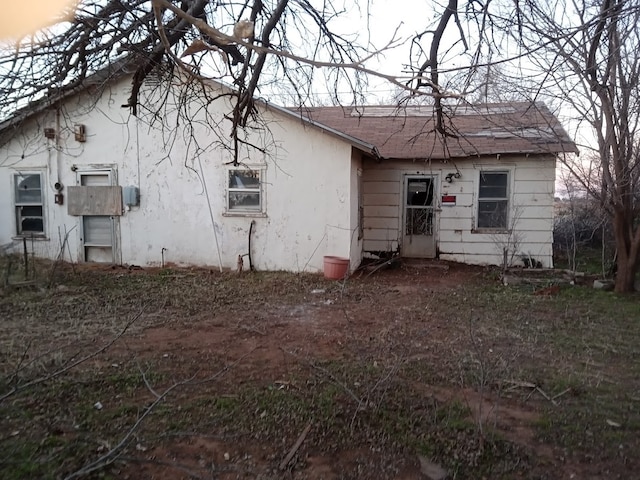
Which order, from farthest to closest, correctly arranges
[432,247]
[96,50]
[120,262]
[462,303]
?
1. [432,247]
2. [120,262]
3. [462,303]
4. [96,50]

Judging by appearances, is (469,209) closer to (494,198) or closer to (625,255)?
(494,198)

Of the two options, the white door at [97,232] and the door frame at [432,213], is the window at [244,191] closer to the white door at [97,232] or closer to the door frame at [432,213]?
the white door at [97,232]

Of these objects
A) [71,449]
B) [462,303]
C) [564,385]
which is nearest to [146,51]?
[71,449]

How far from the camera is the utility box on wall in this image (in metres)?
9.81

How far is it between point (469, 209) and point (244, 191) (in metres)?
5.15

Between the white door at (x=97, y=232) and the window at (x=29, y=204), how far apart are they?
3.60ft

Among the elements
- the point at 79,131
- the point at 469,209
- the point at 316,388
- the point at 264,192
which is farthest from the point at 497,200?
the point at 79,131

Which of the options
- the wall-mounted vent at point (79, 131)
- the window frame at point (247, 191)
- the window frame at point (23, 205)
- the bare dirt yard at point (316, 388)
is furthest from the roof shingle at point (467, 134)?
the window frame at point (23, 205)

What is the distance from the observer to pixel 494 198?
10414 millimetres

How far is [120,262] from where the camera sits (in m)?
10.1

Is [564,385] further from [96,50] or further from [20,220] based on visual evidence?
[20,220]

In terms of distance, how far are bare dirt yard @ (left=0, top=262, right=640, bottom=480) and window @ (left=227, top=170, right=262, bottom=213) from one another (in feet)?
9.10

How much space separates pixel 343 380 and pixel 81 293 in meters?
5.34

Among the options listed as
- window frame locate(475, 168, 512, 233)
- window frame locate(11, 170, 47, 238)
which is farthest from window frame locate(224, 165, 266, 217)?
window frame locate(475, 168, 512, 233)
